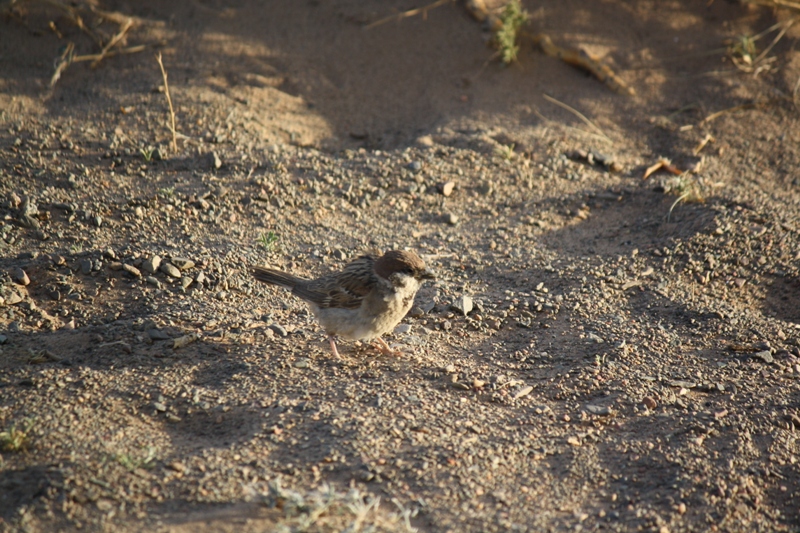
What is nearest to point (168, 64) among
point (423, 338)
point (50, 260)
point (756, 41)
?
point (50, 260)

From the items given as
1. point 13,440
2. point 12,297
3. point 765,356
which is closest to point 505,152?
point 765,356

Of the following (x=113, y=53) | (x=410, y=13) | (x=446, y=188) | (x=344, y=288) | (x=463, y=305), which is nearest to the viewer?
(x=344, y=288)

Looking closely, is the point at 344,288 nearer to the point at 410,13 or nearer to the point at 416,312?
the point at 416,312

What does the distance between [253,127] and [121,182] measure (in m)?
1.60

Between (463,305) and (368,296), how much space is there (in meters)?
0.94

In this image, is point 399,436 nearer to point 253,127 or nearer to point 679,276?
point 679,276

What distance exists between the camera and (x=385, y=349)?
503 cm

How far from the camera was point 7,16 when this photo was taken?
828 cm

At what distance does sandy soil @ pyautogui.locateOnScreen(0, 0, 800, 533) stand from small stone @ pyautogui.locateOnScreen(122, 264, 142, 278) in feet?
0.09

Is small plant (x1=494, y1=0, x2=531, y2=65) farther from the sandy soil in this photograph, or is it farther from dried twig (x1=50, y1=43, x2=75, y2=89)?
dried twig (x1=50, y1=43, x2=75, y2=89)

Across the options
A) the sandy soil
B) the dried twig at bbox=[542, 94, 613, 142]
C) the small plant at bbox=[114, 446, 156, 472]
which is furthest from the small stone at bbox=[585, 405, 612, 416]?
the dried twig at bbox=[542, 94, 613, 142]

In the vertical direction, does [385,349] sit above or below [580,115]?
below

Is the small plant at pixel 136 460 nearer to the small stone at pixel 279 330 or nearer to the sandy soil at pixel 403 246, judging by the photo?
the sandy soil at pixel 403 246

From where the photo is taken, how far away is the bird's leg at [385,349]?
4.99 m
